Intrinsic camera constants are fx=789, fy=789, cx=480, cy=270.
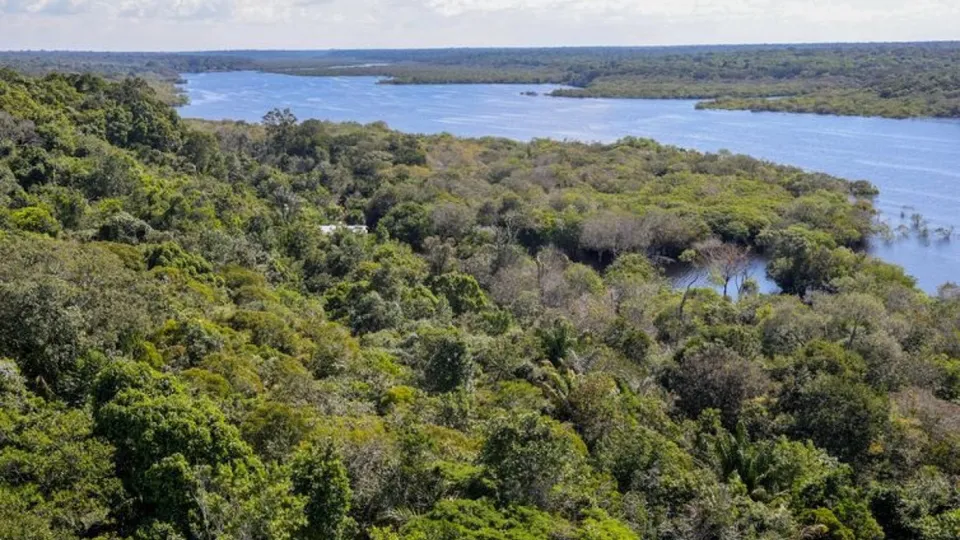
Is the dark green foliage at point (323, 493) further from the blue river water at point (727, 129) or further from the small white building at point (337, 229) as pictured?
the blue river water at point (727, 129)

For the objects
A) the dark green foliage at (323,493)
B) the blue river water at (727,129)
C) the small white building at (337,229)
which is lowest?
the small white building at (337,229)

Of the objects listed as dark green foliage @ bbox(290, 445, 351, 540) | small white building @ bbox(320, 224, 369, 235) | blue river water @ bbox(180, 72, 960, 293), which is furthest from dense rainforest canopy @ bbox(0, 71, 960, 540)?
blue river water @ bbox(180, 72, 960, 293)

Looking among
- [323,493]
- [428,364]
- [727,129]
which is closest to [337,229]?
[428,364]

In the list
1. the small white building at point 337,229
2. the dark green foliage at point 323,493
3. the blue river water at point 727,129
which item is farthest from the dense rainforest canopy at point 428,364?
the blue river water at point 727,129

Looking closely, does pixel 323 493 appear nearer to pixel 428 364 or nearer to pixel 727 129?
pixel 428 364

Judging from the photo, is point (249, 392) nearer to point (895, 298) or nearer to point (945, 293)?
point (895, 298)
